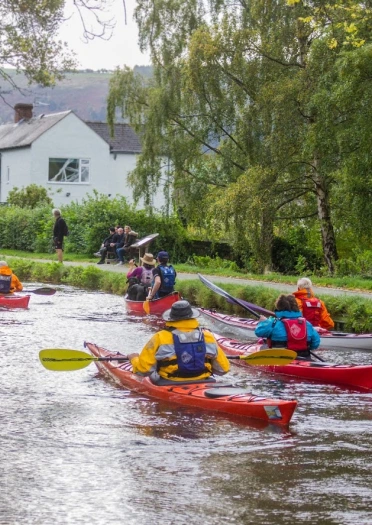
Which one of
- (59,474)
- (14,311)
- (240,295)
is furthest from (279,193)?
(59,474)

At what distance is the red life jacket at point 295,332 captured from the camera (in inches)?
537

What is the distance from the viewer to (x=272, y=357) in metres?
13.3

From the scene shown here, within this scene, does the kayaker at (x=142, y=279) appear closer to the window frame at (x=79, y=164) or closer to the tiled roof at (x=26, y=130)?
the tiled roof at (x=26, y=130)

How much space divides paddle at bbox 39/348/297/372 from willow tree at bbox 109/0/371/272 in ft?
32.3

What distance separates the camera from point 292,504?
7.93 m

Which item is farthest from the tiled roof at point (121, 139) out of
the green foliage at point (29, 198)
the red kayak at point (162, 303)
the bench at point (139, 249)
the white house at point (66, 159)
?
the red kayak at point (162, 303)

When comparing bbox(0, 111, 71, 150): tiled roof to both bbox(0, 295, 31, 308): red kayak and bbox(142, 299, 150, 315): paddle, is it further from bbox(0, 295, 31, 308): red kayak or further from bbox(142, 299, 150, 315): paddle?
bbox(142, 299, 150, 315): paddle

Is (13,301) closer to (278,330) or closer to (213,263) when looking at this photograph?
(278,330)

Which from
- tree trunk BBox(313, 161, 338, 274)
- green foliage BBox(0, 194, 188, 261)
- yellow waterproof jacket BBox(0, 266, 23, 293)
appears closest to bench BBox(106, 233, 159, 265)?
green foliage BBox(0, 194, 188, 261)

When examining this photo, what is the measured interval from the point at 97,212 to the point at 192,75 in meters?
8.34

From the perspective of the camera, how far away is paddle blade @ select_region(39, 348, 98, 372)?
13.1 m

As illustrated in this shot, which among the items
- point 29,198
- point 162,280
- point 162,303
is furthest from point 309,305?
point 29,198

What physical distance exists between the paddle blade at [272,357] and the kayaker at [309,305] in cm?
249

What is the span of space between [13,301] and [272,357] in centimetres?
1028
